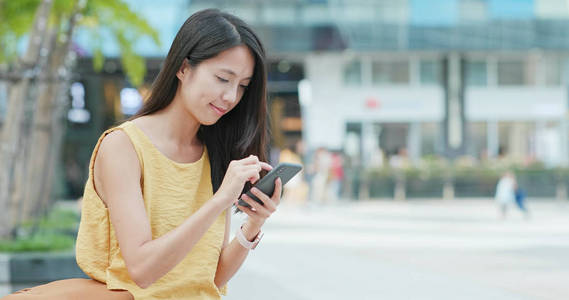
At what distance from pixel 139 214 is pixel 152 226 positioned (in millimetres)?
142

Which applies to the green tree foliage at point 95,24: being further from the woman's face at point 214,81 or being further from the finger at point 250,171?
the finger at point 250,171

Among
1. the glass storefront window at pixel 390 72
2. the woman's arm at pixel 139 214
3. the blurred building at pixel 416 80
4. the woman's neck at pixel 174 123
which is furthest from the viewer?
the glass storefront window at pixel 390 72

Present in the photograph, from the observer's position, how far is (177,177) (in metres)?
2.27

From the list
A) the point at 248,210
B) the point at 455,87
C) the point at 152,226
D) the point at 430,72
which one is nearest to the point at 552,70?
the point at 455,87

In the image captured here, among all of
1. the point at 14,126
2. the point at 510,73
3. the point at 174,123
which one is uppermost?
the point at 510,73

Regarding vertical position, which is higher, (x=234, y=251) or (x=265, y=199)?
(x=265, y=199)

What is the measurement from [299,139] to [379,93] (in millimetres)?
5010

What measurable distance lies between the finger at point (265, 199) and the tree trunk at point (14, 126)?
6520mm

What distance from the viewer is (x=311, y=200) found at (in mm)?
25328

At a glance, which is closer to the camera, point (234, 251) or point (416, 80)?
point (234, 251)

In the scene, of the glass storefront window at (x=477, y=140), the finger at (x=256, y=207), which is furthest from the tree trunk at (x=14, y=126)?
the glass storefront window at (x=477, y=140)

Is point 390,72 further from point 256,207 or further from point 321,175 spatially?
point 256,207

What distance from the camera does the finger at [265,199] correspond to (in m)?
2.23

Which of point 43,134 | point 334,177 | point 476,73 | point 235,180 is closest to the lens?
point 235,180
